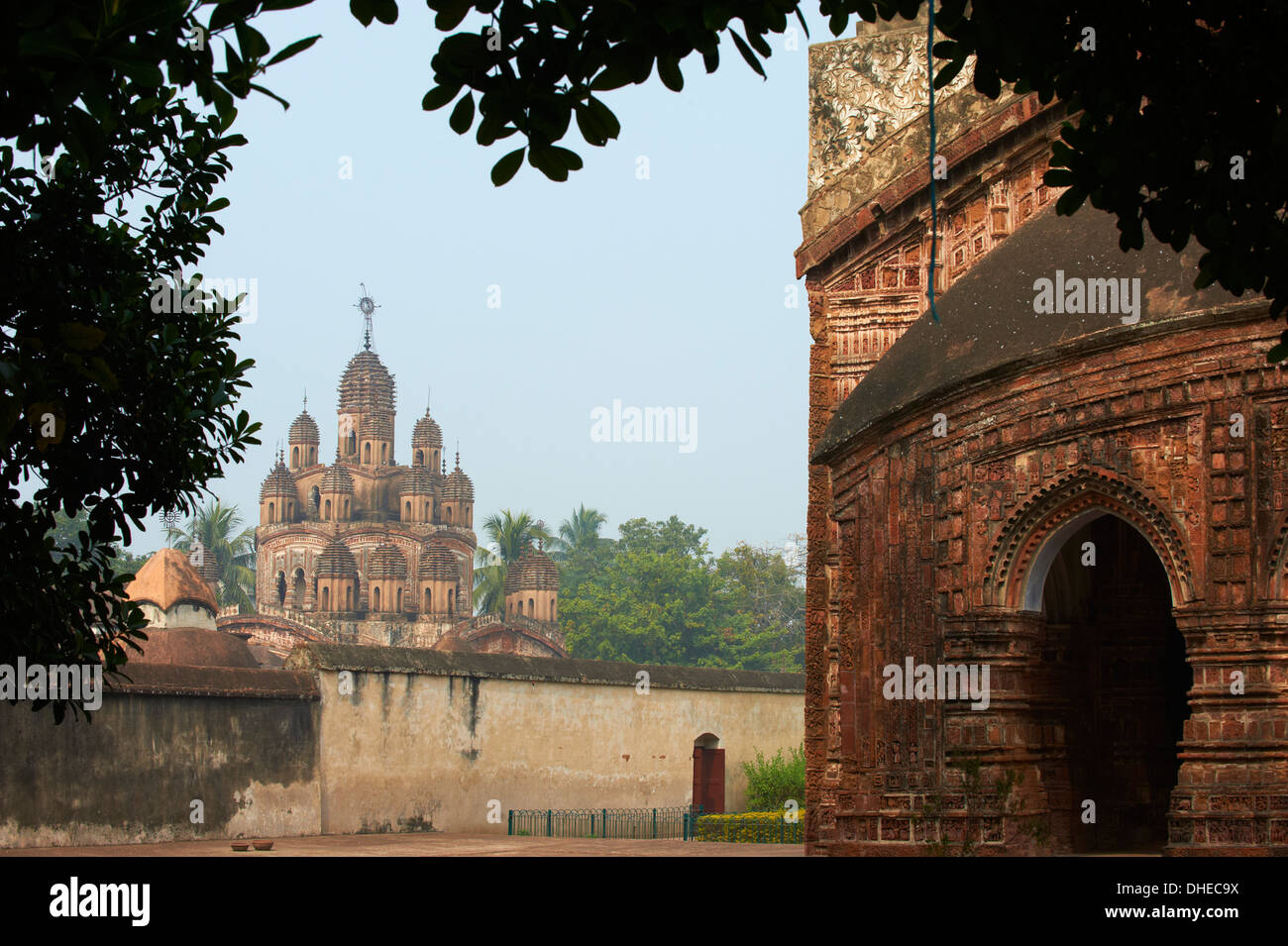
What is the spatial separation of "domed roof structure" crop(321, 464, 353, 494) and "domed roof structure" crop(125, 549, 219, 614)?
40.0 m

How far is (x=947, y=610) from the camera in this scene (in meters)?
10.5

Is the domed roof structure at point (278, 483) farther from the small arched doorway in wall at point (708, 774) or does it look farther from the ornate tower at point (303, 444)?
the small arched doorway in wall at point (708, 774)

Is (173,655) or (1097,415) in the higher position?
(1097,415)

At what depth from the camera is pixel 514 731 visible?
21.8 m

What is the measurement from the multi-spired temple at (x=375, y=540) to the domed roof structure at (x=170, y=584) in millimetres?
29365

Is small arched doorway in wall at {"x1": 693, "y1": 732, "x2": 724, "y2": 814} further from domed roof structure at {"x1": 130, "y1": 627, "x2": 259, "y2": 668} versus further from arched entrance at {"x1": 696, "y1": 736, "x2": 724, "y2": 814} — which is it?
domed roof structure at {"x1": 130, "y1": 627, "x2": 259, "y2": 668}

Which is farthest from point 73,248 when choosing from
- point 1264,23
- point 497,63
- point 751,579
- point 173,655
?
point 751,579

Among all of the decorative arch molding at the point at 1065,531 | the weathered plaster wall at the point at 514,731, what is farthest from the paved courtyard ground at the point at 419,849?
the decorative arch molding at the point at 1065,531

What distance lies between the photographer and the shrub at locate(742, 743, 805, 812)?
24.0 metres

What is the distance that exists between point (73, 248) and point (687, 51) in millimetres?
3720

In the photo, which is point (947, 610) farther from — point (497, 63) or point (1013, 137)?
point (497, 63)

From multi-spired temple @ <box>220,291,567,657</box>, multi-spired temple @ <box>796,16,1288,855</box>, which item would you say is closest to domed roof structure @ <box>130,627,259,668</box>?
multi-spired temple @ <box>796,16,1288,855</box>

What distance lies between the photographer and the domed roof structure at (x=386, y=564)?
226 ft

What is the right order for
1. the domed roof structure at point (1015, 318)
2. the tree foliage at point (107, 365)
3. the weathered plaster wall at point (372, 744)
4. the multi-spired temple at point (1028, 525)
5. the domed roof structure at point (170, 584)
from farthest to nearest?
the domed roof structure at point (170, 584) → the weathered plaster wall at point (372, 744) → the domed roof structure at point (1015, 318) → the multi-spired temple at point (1028, 525) → the tree foliage at point (107, 365)
